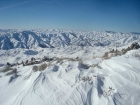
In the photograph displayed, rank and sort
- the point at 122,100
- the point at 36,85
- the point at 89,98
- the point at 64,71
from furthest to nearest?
the point at 64,71, the point at 36,85, the point at 89,98, the point at 122,100

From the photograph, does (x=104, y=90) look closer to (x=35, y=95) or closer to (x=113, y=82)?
(x=113, y=82)

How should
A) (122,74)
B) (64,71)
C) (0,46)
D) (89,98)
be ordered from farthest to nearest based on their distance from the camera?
(0,46), (64,71), (122,74), (89,98)

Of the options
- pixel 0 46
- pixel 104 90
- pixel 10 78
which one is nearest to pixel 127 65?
pixel 104 90

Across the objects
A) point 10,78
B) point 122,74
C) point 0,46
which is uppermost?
point 122,74

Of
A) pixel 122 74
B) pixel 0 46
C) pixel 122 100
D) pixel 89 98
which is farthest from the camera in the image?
pixel 0 46

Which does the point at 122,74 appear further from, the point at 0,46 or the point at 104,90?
the point at 0,46

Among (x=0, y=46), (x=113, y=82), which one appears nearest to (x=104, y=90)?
(x=113, y=82)

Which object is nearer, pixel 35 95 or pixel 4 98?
pixel 35 95

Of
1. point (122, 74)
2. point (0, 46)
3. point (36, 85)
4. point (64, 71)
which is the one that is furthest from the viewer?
point (0, 46)

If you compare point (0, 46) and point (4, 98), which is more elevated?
point (4, 98)

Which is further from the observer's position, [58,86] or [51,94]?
→ [58,86]
